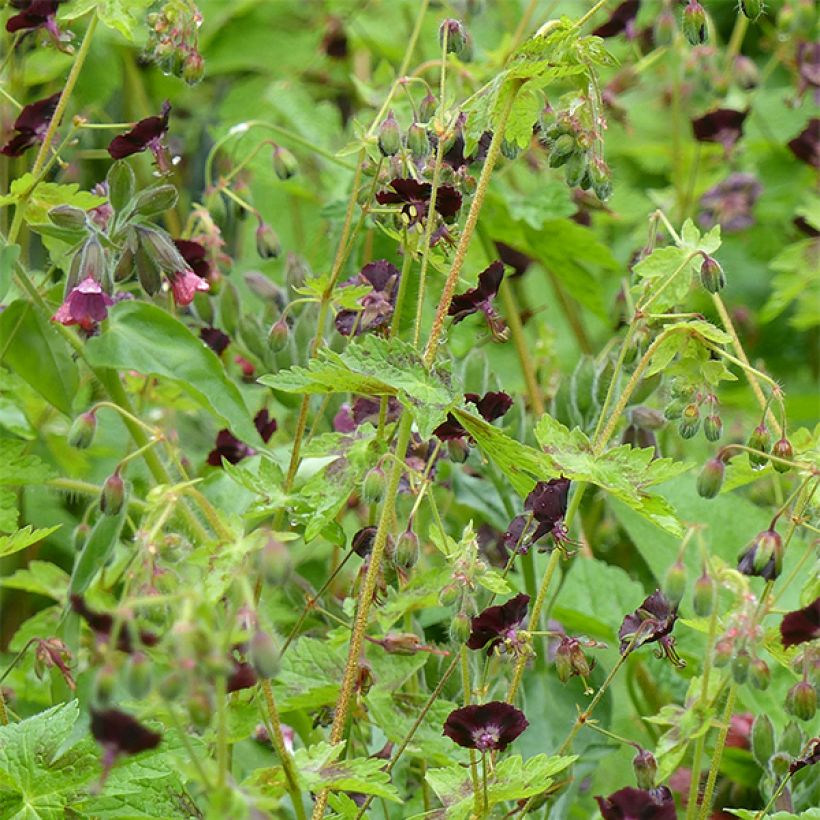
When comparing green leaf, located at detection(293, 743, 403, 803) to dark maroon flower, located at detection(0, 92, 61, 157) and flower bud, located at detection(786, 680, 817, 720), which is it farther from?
dark maroon flower, located at detection(0, 92, 61, 157)

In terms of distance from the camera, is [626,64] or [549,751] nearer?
[549,751]

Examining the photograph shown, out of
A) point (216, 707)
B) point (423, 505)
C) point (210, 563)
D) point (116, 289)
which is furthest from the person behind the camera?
point (423, 505)

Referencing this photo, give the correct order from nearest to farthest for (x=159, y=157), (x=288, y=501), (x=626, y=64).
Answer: (x=288, y=501) < (x=159, y=157) < (x=626, y=64)

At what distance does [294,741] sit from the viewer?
1.47 meters

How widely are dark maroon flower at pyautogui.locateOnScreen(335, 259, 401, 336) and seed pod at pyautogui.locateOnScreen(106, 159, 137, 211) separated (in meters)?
0.23

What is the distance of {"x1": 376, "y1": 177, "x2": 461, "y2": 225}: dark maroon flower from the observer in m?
1.22

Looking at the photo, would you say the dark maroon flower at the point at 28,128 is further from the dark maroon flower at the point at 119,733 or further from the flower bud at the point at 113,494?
the dark maroon flower at the point at 119,733

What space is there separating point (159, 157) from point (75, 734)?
0.54m

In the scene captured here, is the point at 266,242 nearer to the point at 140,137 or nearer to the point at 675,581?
the point at 140,137

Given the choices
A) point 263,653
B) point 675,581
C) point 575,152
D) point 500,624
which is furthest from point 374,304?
point 263,653

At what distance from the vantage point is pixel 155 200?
4.29 ft

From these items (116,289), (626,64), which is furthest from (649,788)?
(626,64)

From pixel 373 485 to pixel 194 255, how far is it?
43 cm

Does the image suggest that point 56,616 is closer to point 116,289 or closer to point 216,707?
point 116,289
